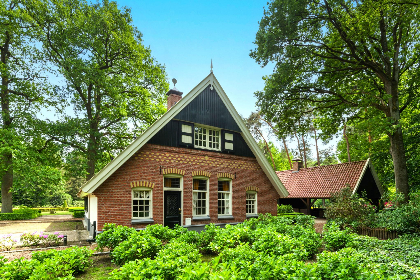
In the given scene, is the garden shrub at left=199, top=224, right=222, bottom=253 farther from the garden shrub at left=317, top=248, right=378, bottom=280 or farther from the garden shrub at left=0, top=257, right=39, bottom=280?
the garden shrub at left=0, top=257, right=39, bottom=280

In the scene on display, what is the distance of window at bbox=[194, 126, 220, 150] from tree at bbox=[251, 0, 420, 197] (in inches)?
190

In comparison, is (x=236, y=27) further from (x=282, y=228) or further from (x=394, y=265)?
(x=394, y=265)

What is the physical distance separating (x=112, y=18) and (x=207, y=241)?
1973 centimetres

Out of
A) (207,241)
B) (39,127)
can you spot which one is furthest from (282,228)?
(39,127)

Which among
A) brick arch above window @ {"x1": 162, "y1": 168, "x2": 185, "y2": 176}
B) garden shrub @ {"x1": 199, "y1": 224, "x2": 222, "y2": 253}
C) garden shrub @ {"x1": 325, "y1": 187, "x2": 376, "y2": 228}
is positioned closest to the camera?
garden shrub @ {"x1": 199, "y1": 224, "x2": 222, "y2": 253}

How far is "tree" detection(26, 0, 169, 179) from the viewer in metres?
19.2

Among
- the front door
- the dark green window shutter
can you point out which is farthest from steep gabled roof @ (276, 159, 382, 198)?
the front door

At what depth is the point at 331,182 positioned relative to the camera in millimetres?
20281

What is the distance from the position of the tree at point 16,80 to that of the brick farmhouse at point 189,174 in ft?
34.9

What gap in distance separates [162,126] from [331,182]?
15.0 meters

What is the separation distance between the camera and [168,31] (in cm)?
1321

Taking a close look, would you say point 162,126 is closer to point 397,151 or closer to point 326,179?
point 397,151

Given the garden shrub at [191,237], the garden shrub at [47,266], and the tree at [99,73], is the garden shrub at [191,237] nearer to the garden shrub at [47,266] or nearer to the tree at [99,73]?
the garden shrub at [47,266]

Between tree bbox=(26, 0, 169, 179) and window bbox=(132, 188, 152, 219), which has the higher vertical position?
tree bbox=(26, 0, 169, 179)
